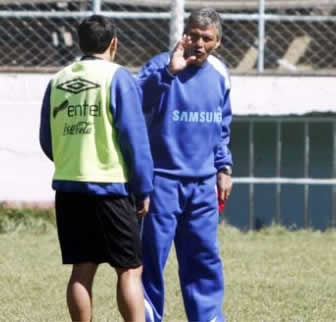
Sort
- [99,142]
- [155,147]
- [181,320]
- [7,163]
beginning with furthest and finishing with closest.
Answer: [7,163] → [181,320] → [155,147] → [99,142]

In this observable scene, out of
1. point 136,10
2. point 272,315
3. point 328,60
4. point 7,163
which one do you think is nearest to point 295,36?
point 328,60

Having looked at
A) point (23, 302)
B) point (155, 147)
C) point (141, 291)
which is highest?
point (155, 147)

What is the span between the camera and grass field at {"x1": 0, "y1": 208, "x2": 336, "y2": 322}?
7.18 metres

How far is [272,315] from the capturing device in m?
7.10

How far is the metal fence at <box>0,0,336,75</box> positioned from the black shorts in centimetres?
448

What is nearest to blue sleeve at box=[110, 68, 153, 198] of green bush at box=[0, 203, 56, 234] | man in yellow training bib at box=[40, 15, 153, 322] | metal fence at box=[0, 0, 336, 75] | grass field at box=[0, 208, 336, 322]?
man in yellow training bib at box=[40, 15, 153, 322]

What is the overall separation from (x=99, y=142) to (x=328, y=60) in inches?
205

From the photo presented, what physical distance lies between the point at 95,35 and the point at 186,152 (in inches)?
32.2

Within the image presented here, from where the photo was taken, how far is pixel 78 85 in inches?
229

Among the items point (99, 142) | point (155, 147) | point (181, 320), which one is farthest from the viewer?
point (181, 320)

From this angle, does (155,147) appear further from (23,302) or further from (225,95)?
(23,302)

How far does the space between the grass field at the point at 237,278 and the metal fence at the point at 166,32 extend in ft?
4.67

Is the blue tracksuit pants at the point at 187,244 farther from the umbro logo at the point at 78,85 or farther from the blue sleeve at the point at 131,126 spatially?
the umbro logo at the point at 78,85

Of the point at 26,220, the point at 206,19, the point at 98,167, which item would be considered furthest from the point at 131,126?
the point at 26,220
